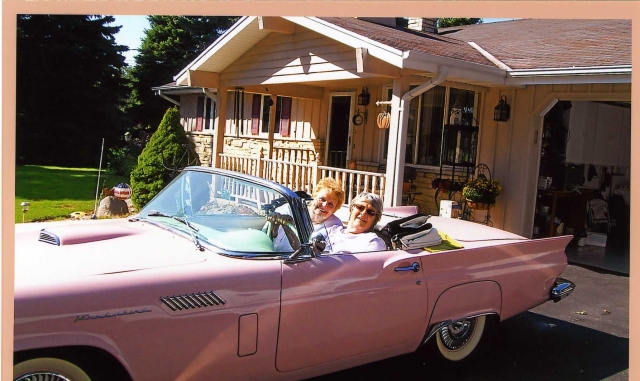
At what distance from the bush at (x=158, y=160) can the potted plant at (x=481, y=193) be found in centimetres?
399

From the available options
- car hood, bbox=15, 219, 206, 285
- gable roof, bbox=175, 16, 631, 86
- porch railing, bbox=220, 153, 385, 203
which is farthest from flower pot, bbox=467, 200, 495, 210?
car hood, bbox=15, 219, 206, 285

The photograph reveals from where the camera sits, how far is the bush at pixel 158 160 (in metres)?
7.75

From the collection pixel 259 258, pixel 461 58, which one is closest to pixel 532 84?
pixel 461 58

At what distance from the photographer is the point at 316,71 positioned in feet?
29.5

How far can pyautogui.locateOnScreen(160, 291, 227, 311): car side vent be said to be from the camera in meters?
2.58

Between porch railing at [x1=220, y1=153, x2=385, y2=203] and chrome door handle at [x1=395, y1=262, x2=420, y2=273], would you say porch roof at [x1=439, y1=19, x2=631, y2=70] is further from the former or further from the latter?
chrome door handle at [x1=395, y1=262, x2=420, y2=273]

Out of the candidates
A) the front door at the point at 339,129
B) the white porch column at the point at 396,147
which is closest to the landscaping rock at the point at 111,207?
the white porch column at the point at 396,147

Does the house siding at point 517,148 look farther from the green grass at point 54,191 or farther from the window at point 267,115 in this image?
the green grass at point 54,191

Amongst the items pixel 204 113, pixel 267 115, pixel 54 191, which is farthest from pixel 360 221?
pixel 204 113

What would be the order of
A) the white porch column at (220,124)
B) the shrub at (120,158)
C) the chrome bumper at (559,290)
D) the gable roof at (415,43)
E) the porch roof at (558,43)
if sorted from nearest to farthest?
the chrome bumper at (559,290), the porch roof at (558,43), the gable roof at (415,43), the shrub at (120,158), the white porch column at (220,124)

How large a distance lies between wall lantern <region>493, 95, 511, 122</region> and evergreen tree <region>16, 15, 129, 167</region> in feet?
22.0

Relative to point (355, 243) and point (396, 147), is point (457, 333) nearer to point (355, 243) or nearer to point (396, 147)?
point (355, 243)

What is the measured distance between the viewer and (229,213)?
3.45m

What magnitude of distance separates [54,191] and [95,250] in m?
6.40
